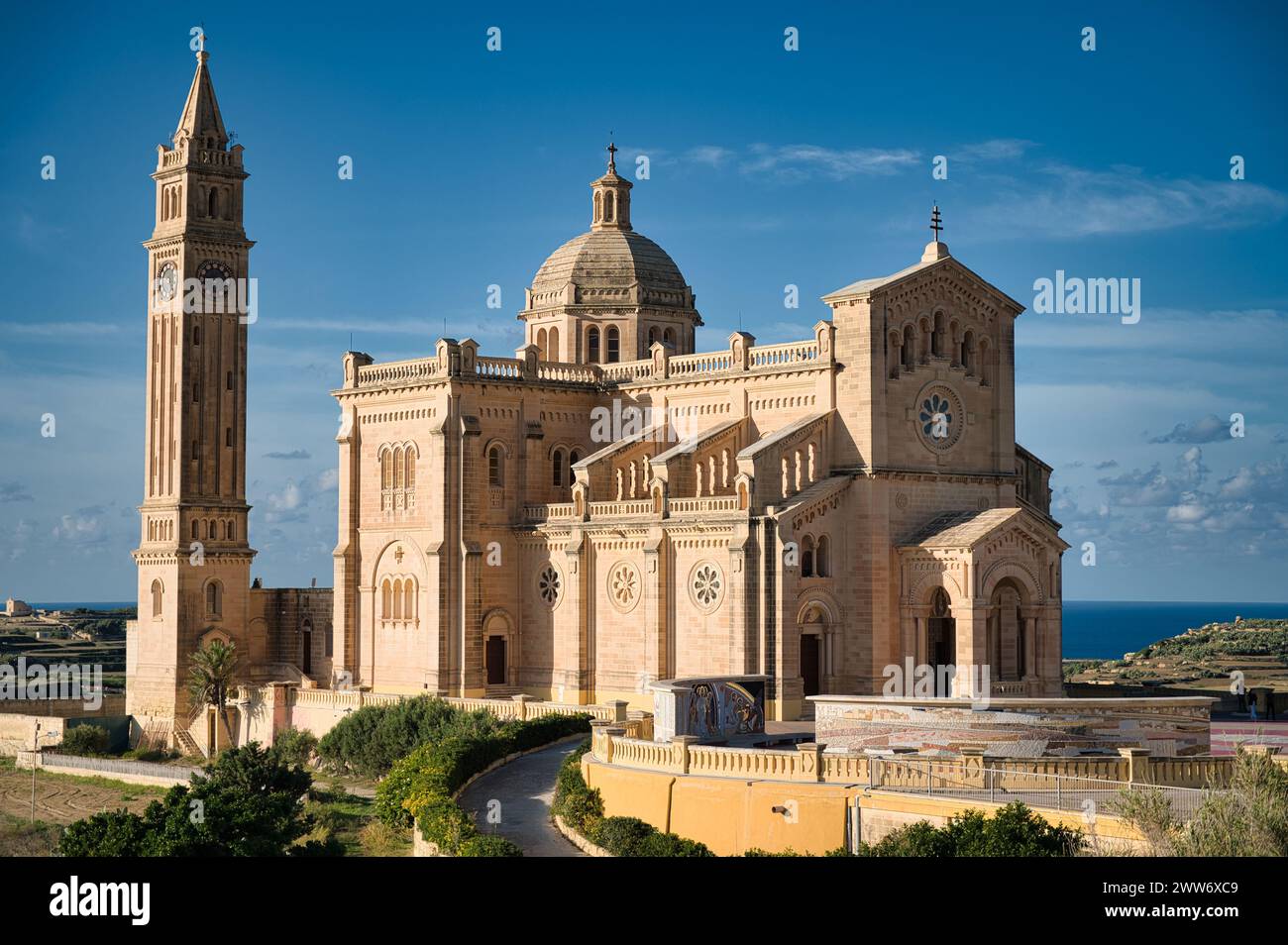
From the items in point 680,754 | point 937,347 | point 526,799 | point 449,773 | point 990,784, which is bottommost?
point 526,799

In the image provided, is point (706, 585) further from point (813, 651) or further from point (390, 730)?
point (390, 730)

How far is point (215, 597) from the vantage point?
236ft

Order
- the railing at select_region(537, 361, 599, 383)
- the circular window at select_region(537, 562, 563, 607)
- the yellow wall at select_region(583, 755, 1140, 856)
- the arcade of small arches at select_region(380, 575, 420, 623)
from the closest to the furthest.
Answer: the yellow wall at select_region(583, 755, 1140, 856), the circular window at select_region(537, 562, 563, 607), the arcade of small arches at select_region(380, 575, 420, 623), the railing at select_region(537, 361, 599, 383)

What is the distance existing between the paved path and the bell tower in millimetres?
24248

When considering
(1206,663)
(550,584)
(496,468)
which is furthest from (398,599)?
(1206,663)

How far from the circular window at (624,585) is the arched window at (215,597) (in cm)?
1801

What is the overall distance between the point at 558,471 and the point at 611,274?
28.2 ft

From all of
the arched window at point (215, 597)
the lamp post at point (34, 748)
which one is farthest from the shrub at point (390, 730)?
the arched window at point (215, 597)

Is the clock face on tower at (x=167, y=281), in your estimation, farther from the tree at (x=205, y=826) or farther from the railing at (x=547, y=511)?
the tree at (x=205, y=826)

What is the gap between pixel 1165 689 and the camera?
66.2 m

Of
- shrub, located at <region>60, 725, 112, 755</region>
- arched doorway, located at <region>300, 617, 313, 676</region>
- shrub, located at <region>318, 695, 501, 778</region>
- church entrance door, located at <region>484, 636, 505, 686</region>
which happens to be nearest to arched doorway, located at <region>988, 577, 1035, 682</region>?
shrub, located at <region>318, 695, 501, 778</region>

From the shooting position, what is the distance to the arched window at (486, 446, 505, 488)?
217 feet

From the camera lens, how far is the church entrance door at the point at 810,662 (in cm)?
5712

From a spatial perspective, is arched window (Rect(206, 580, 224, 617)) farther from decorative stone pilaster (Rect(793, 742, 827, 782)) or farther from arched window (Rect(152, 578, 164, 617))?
decorative stone pilaster (Rect(793, 742, 827, 782))
